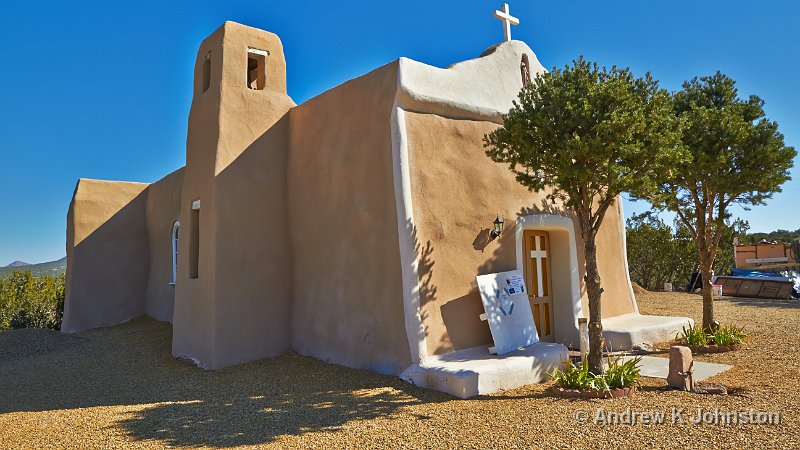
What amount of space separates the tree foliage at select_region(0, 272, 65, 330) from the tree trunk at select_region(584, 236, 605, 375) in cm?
1577

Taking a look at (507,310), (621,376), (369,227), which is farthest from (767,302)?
(369,227)

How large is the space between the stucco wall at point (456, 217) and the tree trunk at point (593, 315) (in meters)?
1.75

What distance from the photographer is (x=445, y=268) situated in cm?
755

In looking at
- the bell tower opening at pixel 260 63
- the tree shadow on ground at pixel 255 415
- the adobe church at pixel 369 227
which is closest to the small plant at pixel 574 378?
the adobe church at pixel 369 227

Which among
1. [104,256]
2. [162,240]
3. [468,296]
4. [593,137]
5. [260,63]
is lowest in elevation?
[468,296]

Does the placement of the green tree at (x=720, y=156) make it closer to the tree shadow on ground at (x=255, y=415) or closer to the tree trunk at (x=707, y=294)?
the tree trunk at (x=707, y=294)

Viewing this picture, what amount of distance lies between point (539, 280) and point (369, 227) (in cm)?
Answer: 339

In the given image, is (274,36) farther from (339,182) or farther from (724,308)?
(724,308)

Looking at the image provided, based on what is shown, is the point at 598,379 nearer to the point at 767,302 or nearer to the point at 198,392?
the point at 198,392

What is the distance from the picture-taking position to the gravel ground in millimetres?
4785

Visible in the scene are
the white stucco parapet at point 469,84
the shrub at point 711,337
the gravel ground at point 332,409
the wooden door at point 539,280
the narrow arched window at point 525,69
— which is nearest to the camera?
the gravel ground at point 332,409

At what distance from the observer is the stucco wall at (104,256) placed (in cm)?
1403

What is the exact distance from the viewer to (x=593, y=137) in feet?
20.5

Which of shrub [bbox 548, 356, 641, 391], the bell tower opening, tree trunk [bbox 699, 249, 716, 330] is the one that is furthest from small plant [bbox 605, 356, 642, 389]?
Result: the bell tower opening
